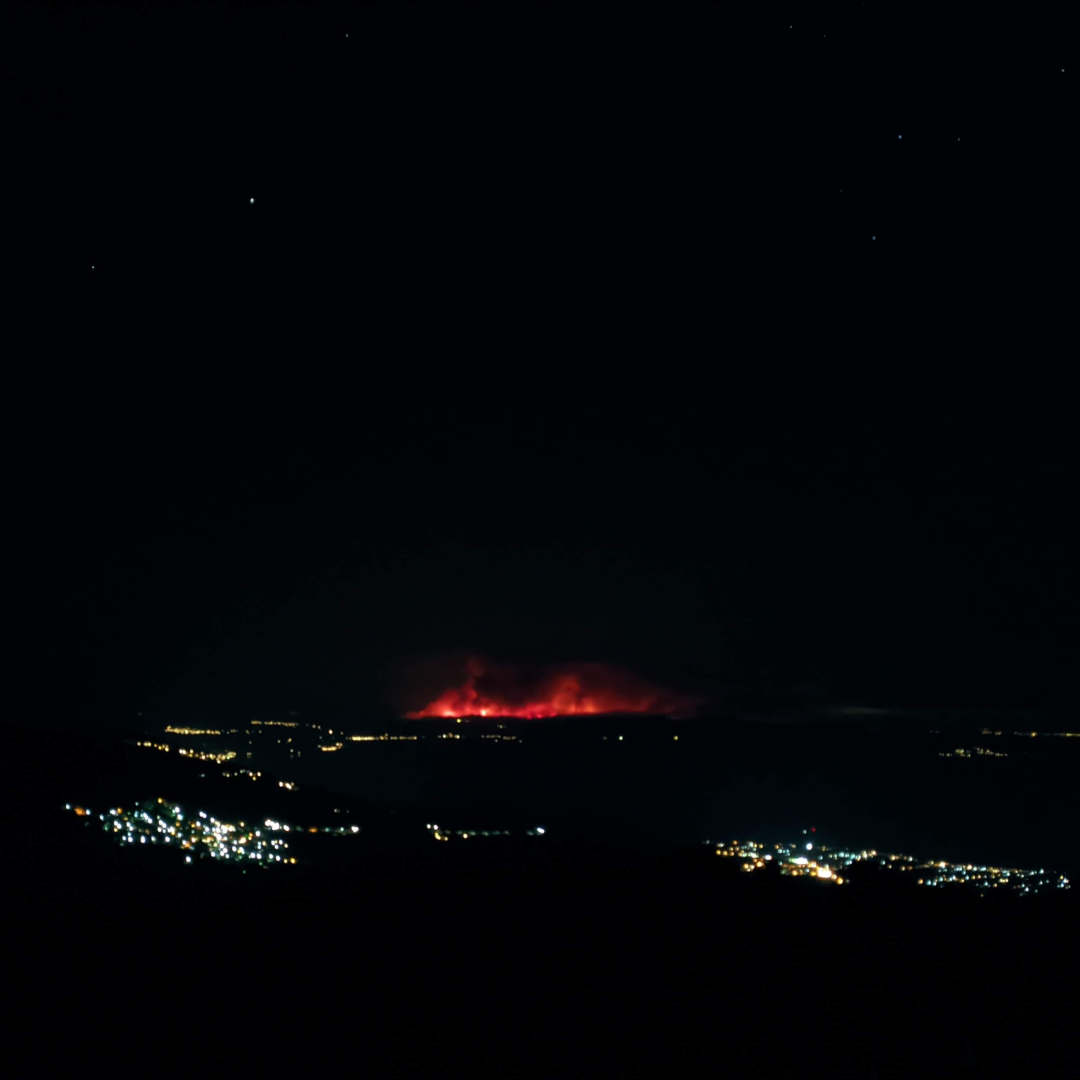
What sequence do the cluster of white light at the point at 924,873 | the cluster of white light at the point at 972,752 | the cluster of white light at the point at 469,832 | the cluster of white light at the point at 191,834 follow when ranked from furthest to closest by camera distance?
the cluster of white light at the point at 972,752
the cluster of white light at the point at 924,873
the cluster of white light at the point at 469,832
the cluster of white light at the point at 191,834

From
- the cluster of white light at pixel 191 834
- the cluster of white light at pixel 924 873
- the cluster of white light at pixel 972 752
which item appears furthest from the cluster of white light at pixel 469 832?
the cluster of white light at pixel 972 752

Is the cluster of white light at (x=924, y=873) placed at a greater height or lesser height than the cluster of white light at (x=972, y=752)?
A: greater

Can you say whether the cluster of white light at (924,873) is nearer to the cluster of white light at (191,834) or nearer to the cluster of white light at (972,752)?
the cluster of white light at (191,834)

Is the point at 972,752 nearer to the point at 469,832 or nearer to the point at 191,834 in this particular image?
the point at 469,832

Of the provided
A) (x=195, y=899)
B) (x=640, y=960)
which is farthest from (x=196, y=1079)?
(x=640, y=960)

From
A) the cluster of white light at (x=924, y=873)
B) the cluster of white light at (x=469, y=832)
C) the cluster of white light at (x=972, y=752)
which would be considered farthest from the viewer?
the cluster of white light at (x=972, y=752)

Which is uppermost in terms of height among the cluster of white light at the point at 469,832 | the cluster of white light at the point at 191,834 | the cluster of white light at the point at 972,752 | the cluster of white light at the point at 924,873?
the cluster of white light at the point at 191,834

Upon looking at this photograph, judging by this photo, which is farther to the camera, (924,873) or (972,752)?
(972,752)

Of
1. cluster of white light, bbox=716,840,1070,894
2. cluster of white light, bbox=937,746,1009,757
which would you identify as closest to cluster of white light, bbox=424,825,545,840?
cluster of white light, bbox=716,840,1070,894

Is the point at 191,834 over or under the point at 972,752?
over

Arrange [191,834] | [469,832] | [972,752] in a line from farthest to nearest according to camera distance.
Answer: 1. [972,752]
2. [469,832]
3. [191,834]

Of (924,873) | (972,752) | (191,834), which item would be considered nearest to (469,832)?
(191,834)

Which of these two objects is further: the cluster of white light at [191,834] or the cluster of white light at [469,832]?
the cluster of white light at [469,832]
